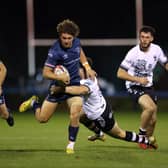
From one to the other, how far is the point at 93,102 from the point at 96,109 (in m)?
0.11

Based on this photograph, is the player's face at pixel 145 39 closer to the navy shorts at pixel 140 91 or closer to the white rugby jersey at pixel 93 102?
the navy shorts at pixel 140 91

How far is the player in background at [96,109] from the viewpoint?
10297 mm

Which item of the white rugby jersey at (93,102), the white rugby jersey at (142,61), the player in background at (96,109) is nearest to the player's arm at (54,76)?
the player in background at (96,109)

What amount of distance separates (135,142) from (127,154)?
0.77 m

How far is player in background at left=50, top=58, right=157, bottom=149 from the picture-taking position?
33.8 ft

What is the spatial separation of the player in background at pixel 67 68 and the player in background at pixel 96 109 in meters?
0.09

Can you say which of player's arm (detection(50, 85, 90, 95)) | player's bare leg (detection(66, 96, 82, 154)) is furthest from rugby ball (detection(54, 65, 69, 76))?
player's bare leg (detection(66, 96, 82, 154))

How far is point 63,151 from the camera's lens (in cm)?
1045

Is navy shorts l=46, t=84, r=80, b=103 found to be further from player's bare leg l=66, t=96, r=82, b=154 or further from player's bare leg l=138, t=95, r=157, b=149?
player's bare leg l=138, t=95, r=157, b=149

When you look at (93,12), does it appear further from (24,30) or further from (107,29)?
(24,30)

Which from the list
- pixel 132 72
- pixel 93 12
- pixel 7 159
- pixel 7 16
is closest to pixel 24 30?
pixel 7 16

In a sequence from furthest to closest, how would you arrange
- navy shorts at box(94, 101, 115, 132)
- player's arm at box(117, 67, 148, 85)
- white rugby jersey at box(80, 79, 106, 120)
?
player's arm at box(117, 67, 148, 85) < navy shorts at box(94, 101, 115, 132) < white rugby jersey at box(80, 79, 106, 120)

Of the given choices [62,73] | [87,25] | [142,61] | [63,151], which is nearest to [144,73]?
[142,61]

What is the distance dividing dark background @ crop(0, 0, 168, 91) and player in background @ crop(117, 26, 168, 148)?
10911mm
